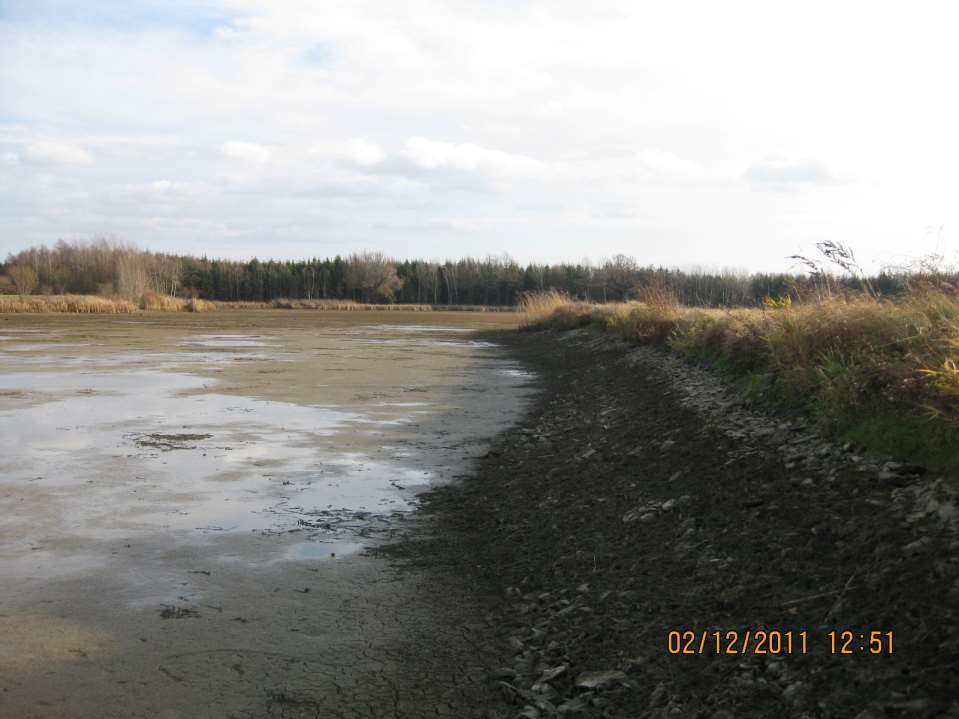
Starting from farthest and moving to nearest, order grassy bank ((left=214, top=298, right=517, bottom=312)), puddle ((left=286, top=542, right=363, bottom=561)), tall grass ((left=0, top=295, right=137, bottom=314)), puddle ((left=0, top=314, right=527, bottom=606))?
1. grassy bank ((left=214, top=298, right=517, bottom=312))
2. tall grass ((left=0, top=295, right=137, bottom=314))
3. puddle ((left=0, top=314, right=527, bottom=606))
4. puddle ((left=286, top=542, right=363, bottom=561))

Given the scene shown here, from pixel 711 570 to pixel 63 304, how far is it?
67543 mm

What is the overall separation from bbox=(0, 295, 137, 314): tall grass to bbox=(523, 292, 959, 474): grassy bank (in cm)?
6107

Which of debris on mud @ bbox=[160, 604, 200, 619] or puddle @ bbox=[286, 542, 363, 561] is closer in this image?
debris on mud @ bbox=[160, 604, 200, 619]

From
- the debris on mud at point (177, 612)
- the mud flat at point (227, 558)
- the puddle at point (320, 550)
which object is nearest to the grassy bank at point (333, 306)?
the mud flat at point (227, 558)

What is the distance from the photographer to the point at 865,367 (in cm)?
685

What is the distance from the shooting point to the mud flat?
4.66 metres

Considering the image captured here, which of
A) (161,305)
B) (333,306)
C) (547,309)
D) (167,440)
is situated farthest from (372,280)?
(167,440)

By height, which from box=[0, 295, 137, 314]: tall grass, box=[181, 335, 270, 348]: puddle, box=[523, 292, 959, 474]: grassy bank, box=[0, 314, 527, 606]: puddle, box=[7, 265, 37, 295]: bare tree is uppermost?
box=[7, 265, 37, 295]: bare tree

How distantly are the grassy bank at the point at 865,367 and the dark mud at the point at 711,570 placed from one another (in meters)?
0.27

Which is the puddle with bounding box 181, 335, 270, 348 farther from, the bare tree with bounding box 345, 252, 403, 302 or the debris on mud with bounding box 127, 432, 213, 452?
the bare tree with bounding box 345, 252, 403, 302

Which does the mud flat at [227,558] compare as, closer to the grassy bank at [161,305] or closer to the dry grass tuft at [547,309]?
the dry grass tuft at [547,309]

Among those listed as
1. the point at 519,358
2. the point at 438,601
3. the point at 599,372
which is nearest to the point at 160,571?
the point at 438,601
